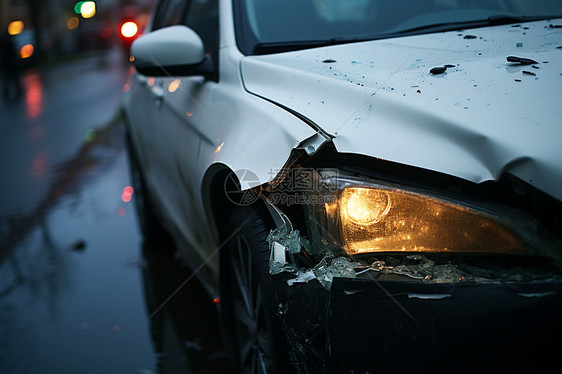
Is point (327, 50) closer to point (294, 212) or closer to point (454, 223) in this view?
point (294, 212)

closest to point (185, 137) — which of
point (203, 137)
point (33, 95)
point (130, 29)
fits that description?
point (203, 137)

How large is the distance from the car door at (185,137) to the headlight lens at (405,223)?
29.2 inches

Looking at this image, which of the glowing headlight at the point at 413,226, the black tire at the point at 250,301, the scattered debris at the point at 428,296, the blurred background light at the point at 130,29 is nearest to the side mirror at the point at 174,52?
the black tire at the point at 250,301

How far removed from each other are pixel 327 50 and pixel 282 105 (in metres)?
0.46

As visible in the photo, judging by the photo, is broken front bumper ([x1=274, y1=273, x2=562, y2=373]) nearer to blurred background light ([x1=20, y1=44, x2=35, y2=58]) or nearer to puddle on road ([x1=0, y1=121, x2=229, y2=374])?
puddle on road ([x1=0, y1=121, x2=229, y2=374])

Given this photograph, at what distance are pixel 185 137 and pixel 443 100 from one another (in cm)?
126

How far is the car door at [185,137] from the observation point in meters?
2.41

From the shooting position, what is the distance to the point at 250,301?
209cm

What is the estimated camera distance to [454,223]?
148 centimetres

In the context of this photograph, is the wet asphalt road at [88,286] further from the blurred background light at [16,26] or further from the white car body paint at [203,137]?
the blurred background light at [16,26]

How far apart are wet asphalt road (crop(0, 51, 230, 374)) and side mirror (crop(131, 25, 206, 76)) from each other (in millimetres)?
1294

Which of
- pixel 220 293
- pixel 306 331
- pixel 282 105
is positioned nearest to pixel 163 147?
pixel 220 293

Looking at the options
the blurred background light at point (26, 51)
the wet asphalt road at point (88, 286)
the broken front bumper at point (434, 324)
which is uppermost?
the broken front bumper at point (434, 324)

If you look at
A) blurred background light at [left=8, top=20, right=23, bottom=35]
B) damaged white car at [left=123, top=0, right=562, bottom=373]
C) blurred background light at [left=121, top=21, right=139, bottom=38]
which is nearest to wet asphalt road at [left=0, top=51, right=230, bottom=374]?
damaged white car at [left=123, top=0, right=562, bottom=373]
